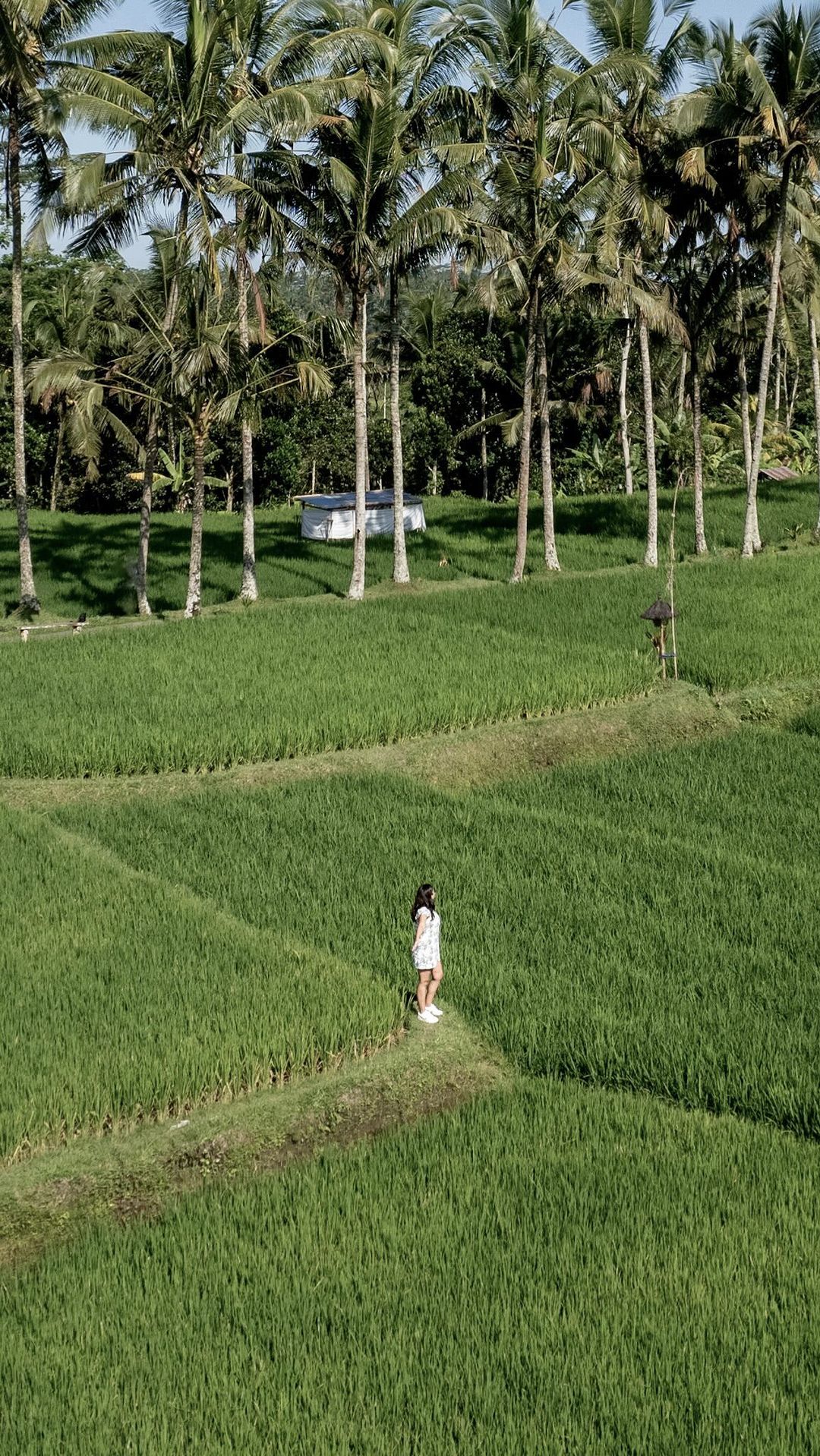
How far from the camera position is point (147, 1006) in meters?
12.1

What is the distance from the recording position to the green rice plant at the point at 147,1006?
10781 mm

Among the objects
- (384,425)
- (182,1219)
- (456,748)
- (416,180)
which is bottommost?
(182,1219)

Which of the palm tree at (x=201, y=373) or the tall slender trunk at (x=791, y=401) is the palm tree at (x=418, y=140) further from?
the tall slender trunk at (x=791, y=401)

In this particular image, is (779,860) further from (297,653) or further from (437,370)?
(437,370)

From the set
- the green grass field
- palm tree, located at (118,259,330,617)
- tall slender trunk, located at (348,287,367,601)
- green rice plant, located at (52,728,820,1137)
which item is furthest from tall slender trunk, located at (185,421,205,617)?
green rice plant, located at (52,728,820,1137)

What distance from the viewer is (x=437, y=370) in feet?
→ 160

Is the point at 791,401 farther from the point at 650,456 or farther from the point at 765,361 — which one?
the point at 650,456

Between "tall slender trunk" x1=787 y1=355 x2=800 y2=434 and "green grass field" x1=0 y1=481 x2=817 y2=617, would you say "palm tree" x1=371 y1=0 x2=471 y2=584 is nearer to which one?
"green grass field" x1=0 y1=481 x2=817 y2=617

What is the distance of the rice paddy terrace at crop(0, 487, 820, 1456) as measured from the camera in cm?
796

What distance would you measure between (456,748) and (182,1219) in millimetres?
11304

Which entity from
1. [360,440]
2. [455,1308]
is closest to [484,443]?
[360,440]

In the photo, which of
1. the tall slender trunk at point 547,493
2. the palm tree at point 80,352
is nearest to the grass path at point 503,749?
the palm tree at point 80,352

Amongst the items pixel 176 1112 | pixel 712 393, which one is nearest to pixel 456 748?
pixel 176 1112

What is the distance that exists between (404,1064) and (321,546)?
25774mm
